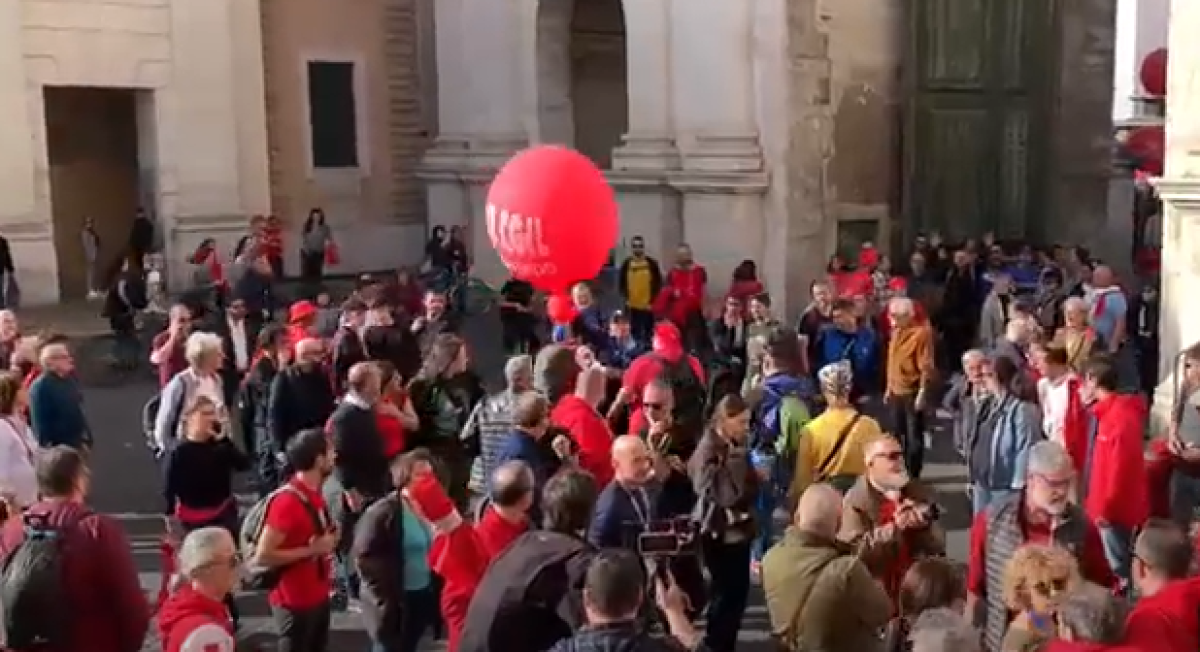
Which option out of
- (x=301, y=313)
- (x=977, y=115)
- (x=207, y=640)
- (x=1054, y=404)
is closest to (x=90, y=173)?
(x=977, y=115)

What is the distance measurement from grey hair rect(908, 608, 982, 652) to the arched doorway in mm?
16334

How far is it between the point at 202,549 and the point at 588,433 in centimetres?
269

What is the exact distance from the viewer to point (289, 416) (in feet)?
27.2

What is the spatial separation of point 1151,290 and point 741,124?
5.67m

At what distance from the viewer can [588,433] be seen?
710 cm

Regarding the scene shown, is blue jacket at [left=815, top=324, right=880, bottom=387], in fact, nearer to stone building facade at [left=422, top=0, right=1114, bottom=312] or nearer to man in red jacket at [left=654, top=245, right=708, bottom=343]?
man in red jacket at [left=654, top=245, right=708, bottom=343]

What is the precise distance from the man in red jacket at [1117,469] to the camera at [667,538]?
206 cm

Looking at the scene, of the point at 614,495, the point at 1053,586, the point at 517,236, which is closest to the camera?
the point at 1053,586

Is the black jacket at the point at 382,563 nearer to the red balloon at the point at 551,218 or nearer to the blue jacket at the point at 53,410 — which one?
the blue jacket at the point at 53,410

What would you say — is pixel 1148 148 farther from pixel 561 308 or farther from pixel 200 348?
pixel 200 348

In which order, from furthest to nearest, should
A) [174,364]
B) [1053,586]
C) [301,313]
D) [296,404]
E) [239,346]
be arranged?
[239,346]
[301,313]
[174,364]
[296,404]
[1053,586]

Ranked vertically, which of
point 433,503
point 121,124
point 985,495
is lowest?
point 985,495

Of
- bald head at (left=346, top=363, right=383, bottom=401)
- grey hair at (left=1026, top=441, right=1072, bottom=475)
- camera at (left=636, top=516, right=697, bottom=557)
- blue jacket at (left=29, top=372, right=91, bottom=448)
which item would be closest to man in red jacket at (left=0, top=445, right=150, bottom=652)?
camera at (left=636, top=516, right=697, bottom=557)

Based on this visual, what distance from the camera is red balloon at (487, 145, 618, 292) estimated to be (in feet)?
29.7
